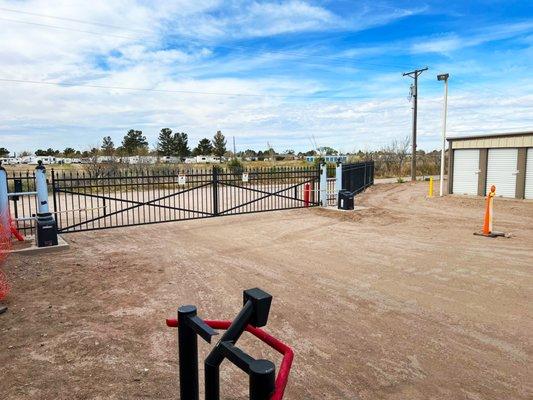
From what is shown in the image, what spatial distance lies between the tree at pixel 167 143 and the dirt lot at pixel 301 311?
69.5 m

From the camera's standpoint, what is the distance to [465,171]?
20.9 meters

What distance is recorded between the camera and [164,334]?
4922mm

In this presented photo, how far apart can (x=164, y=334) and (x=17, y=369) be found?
1505 millimetres

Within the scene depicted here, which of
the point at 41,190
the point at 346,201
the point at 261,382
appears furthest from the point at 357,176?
the point at 261,382

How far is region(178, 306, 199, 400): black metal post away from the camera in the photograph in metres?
2.30

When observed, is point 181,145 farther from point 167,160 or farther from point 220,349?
point 220,349

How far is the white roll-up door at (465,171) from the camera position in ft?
66.8

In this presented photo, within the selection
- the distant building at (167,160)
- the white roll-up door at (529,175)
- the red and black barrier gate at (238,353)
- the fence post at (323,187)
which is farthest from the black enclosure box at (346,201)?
the distant building at (167,160)

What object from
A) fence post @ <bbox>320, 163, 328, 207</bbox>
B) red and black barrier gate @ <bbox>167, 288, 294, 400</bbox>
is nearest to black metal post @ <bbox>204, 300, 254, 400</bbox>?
red and black barrier gate @ <bbox>167, 288, 294, 400</bbox>

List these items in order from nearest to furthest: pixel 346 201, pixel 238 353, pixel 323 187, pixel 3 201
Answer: pixel 238 353 < pixel 3 201 < pixel 346 201 < pixel 323 187

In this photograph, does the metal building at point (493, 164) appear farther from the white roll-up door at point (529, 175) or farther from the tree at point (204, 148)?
the tree at point (204, 148)

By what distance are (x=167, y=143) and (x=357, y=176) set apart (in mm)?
61552

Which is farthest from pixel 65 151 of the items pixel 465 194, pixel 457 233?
pixel 457 233

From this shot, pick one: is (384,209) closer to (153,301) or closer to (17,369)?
(153,301)
